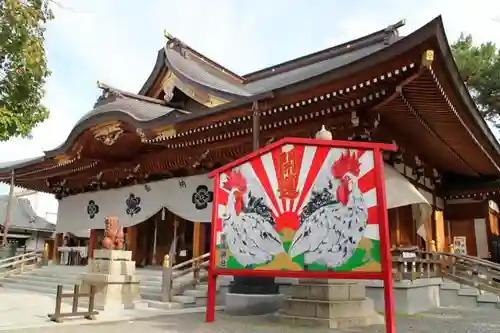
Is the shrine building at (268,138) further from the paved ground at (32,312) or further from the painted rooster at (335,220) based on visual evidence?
the paved ground at (32,312)

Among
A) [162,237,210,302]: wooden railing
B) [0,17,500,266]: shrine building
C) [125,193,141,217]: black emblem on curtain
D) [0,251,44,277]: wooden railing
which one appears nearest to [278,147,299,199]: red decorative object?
[0,17,500,266]: shrine building

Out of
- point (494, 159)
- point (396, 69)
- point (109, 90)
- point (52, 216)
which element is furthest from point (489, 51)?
point (52, 216)

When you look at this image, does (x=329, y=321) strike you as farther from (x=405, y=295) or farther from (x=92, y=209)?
(x=92, y=209)

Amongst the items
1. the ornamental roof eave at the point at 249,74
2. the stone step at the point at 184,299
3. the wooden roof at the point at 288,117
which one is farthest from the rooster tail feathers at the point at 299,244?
the ornamental roof eave at the point at 249,74

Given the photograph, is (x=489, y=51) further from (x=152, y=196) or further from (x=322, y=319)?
(x=322, y=319)

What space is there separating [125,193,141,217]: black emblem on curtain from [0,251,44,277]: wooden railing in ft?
14.8

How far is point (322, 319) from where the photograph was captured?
676 centimetres

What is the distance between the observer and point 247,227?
6648mm

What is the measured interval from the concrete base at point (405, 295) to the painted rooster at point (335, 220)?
12.2 ft

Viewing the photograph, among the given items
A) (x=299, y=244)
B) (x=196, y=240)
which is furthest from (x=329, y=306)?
(x=196, y=240)

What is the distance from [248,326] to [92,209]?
1126 cm

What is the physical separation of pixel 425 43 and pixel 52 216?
38.8 m

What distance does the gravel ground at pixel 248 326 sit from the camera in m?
6.33

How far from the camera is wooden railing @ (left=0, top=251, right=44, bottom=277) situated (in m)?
14.9
